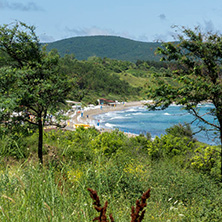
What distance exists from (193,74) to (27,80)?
4972mm

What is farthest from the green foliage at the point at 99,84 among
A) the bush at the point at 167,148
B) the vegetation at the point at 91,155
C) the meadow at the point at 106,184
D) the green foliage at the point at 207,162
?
the vegetation at the point at 91,155

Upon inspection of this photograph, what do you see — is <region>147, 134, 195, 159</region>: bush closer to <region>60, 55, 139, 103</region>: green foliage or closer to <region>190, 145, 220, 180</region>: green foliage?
<region>190, 145, 220, 180</region>: green foliage

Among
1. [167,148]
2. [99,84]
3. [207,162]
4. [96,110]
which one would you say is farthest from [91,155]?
[99,84]

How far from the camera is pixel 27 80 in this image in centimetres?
780

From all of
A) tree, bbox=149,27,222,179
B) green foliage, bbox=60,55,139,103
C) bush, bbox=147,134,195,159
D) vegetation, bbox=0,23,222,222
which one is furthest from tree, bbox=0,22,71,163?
green foliage, bbox=60,55,139,103

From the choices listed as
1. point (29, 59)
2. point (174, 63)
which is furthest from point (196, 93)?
point (29, 59)

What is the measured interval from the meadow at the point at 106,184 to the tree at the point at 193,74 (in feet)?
6.31

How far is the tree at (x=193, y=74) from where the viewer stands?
7.97m

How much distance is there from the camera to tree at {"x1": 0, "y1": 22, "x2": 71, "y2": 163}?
24.2 ft

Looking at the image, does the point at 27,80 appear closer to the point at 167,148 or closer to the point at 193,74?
the point at 193,74

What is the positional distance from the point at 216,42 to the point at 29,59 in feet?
18.1

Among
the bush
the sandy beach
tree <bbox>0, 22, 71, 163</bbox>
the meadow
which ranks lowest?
the sandy beach

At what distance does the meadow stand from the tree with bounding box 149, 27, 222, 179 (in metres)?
1.92

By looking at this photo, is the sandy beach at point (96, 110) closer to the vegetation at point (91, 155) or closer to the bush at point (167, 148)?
the bush at point (167, 148)
